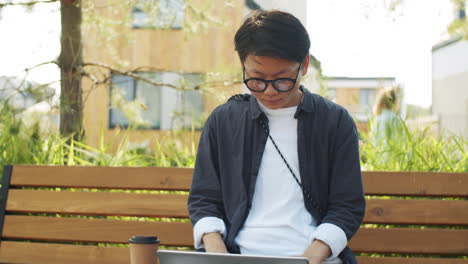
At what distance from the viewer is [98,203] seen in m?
3.08

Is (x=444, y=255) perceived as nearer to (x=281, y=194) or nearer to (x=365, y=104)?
(x=281, y=194)

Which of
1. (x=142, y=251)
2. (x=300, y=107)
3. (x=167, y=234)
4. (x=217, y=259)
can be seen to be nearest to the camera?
(x=217, y=259)

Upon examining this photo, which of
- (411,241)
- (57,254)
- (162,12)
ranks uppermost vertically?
(162,12)

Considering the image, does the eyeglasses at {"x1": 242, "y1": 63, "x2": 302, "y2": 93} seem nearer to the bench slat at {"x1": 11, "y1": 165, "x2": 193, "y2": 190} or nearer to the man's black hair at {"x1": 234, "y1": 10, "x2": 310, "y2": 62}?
the man's black hair at {"x1": 234, "y1": 10, "x2": 310, "y2": 62}

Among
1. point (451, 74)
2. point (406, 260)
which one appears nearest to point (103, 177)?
point (406, 260)

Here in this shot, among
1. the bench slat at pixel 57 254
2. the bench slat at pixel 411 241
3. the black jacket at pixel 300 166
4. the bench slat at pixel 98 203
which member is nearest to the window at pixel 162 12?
the bench slat at pixel 98 203

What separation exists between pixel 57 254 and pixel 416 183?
66.9 inches

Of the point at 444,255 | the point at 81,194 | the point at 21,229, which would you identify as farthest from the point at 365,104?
the point at 21,229

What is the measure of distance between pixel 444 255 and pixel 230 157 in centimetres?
123

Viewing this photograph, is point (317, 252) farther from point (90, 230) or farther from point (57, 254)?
point (57, 254)

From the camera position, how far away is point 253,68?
199 centimetres

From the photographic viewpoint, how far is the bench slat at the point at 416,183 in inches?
111

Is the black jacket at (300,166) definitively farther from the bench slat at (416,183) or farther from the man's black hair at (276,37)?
the bench slat at (416,183)

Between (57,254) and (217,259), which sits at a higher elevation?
(217,259)
